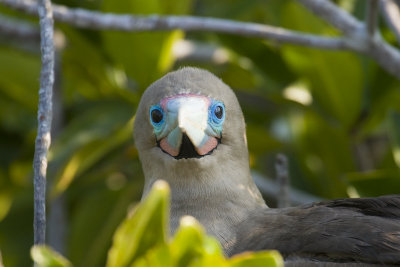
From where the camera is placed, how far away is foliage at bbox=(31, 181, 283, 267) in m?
1.65

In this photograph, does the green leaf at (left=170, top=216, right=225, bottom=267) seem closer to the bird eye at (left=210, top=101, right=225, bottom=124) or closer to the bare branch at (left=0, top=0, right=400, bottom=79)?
the bird eye at (left=210, top=101, right=225, bottom=124)

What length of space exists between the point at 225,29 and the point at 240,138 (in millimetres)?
530

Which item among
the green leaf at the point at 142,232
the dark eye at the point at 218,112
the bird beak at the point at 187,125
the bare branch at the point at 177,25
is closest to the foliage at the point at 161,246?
the green leaf at the point at 142,232

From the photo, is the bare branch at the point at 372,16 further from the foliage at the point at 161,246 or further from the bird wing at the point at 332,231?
the foliage at the point at 161,246

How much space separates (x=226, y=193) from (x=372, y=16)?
99 cm

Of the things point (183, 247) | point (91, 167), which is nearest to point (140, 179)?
point (91, 167)

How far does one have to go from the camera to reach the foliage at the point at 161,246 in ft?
5.43

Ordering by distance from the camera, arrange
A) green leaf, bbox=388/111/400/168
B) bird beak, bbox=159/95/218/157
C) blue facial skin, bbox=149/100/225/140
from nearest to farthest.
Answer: bird beak, bbox=159/95/218/157 → blue facial skin, bbox=149/100/225/140 → green leaf, bbox=388/111/400/168

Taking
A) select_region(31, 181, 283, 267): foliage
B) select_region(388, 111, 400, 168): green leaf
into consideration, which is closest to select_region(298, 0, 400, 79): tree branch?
select_region(388, 111, 400, 168): green leaf

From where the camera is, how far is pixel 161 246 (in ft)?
5.51

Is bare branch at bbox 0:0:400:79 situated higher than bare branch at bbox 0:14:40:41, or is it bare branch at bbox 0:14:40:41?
bare branch at bbox 0:14:40:41

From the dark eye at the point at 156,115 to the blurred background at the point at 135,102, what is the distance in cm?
88

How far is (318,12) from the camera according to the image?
11.4 ft

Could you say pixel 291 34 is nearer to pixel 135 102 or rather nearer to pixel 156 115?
pixel 156 115
